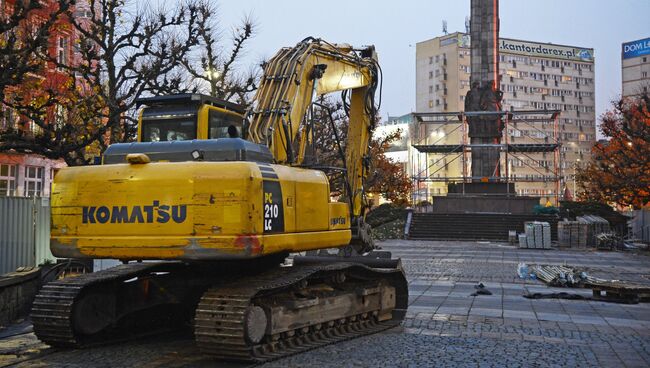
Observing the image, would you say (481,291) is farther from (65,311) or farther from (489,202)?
(489,202)

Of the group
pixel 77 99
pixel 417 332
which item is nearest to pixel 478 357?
pixel 417 332

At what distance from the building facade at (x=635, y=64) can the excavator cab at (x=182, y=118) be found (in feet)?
402

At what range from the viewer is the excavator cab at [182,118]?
349 inches

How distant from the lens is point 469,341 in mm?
9008

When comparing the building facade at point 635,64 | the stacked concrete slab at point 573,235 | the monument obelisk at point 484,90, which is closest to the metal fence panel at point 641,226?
the stacked concrete slab at point 573,235

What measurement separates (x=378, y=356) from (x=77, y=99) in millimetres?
17646

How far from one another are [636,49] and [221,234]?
129 metres

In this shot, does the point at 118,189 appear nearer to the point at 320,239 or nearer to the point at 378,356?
the point at 320,239

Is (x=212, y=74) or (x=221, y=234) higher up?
(x=212, y=74)

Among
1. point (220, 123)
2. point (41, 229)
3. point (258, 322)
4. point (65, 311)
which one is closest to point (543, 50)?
point (41, 229)

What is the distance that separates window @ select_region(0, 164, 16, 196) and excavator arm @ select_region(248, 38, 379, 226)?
2952 cm

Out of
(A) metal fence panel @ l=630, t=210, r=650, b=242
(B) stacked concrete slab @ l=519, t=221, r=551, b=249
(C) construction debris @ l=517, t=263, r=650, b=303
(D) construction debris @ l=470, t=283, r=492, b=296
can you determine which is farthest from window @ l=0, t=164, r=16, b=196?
(A) metal fence panel @ l=630, t=210, r=650, b=242

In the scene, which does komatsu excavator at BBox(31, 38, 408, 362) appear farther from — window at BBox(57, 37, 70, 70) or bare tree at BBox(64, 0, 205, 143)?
window at BBox(57, 37, 70, 70)

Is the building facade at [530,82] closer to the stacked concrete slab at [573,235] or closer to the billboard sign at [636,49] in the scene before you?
the billboard sign at [636,49]
